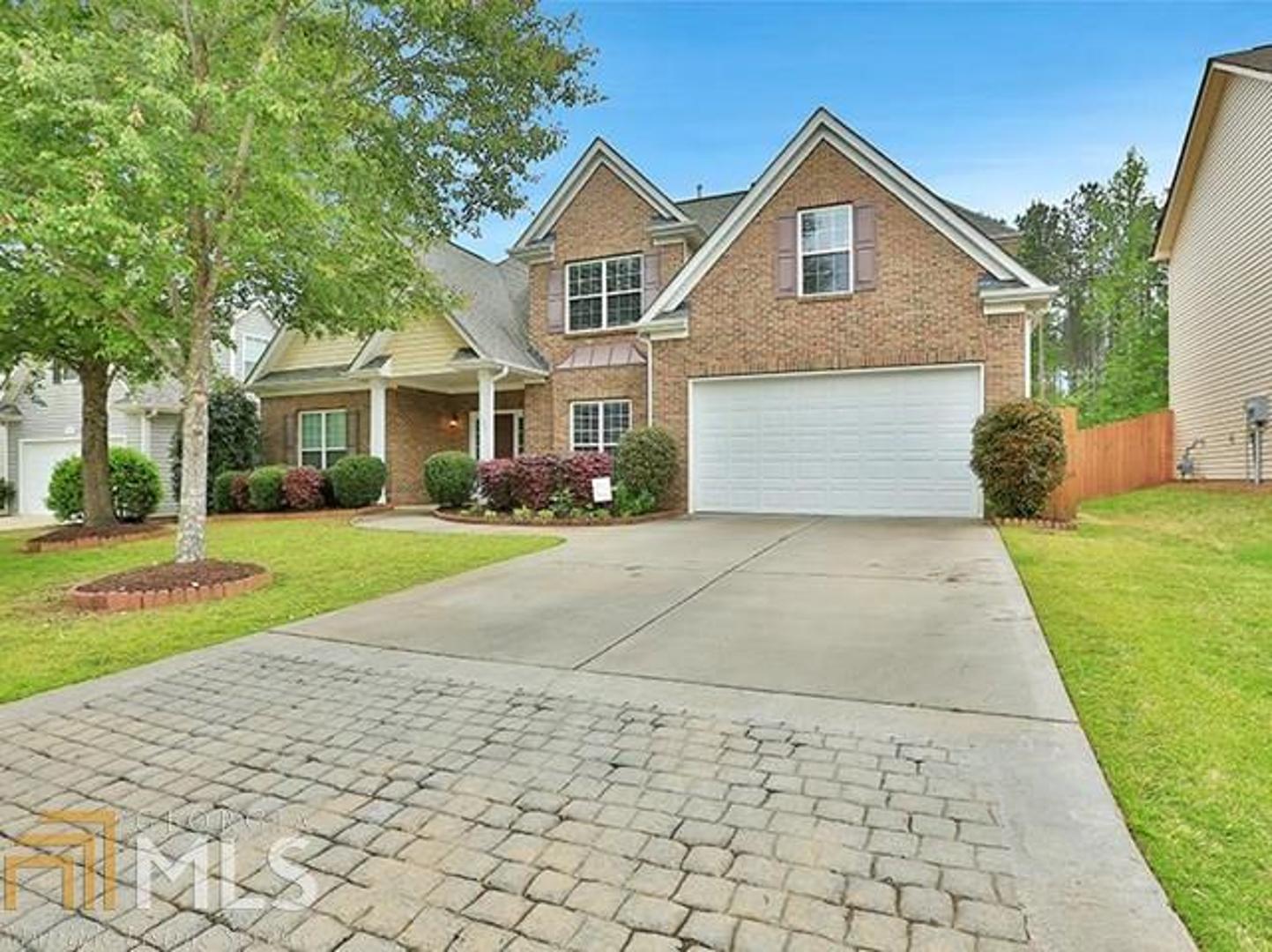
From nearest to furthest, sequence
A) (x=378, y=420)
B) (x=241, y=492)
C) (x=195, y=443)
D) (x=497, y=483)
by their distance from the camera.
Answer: (x=195, y=443) → (x=497, y=483) → (x=241, y=492) → (x=378, y=420)

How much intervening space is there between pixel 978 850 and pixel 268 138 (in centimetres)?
828

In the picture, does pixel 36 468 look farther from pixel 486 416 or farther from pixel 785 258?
pixel 785 258

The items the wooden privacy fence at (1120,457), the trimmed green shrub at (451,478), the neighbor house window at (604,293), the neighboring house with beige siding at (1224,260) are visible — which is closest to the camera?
the wooden privacy fence at (1120,457)

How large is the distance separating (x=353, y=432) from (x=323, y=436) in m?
1.20

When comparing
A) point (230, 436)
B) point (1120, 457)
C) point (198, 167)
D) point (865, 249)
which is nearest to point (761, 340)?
point (865, 249)

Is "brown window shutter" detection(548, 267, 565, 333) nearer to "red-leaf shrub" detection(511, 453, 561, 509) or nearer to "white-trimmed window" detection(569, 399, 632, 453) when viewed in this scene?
"white-trimmed window" detection(569, 399, 632, 453)

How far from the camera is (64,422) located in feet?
75.6

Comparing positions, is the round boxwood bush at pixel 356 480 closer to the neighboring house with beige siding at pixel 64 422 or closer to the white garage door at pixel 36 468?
the neighboring house with beige siding at pixel 64 422

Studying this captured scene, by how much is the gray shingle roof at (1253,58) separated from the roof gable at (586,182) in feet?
35.9

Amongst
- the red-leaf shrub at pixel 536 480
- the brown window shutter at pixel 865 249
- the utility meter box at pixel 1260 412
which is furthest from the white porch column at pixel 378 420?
the utility meter box at pixel 1260 412

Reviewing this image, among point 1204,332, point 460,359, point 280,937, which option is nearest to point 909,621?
point 280,937

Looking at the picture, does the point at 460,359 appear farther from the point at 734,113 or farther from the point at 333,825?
the point at 333,825

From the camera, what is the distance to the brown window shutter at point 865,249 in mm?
13227

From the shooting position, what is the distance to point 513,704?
157 inches
